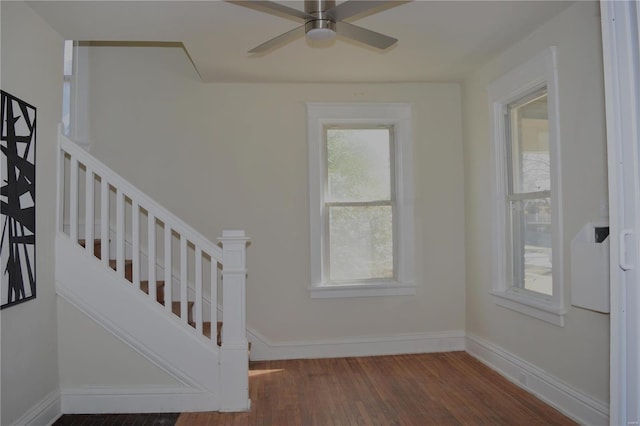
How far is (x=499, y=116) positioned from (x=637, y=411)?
3224mm

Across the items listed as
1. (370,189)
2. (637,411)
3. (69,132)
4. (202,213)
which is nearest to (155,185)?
(202,213)

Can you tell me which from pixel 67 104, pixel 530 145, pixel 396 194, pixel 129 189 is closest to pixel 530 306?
pixel 530 145

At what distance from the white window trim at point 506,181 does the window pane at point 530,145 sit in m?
0.09

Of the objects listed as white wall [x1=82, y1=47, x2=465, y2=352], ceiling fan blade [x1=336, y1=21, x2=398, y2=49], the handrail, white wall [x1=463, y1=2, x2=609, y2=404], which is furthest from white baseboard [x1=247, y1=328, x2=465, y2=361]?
ceiling fan blade [x1=336, y1=21, x2=398, y2=49]

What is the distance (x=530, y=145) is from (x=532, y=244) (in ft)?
2.52

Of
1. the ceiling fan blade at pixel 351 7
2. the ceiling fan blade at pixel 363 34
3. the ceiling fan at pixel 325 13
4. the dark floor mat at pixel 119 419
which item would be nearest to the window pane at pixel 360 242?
the dark floor mat at pixel 119 419

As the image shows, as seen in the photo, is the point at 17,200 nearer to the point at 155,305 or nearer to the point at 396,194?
the point at 155,305

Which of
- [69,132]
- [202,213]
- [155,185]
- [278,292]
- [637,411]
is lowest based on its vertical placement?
[278,292]

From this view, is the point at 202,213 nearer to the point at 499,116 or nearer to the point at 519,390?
the point at 499,116

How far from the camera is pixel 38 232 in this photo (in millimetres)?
2789

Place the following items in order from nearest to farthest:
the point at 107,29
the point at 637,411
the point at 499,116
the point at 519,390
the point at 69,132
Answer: the point at 637,411
the point at 107,29
the point at 519,390
the point at 499,116
the point at 69,132

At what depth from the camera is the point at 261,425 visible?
9.27 feet

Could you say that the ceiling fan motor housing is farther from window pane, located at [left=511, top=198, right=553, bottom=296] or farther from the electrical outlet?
the electrical outlet

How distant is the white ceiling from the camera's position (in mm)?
2797
